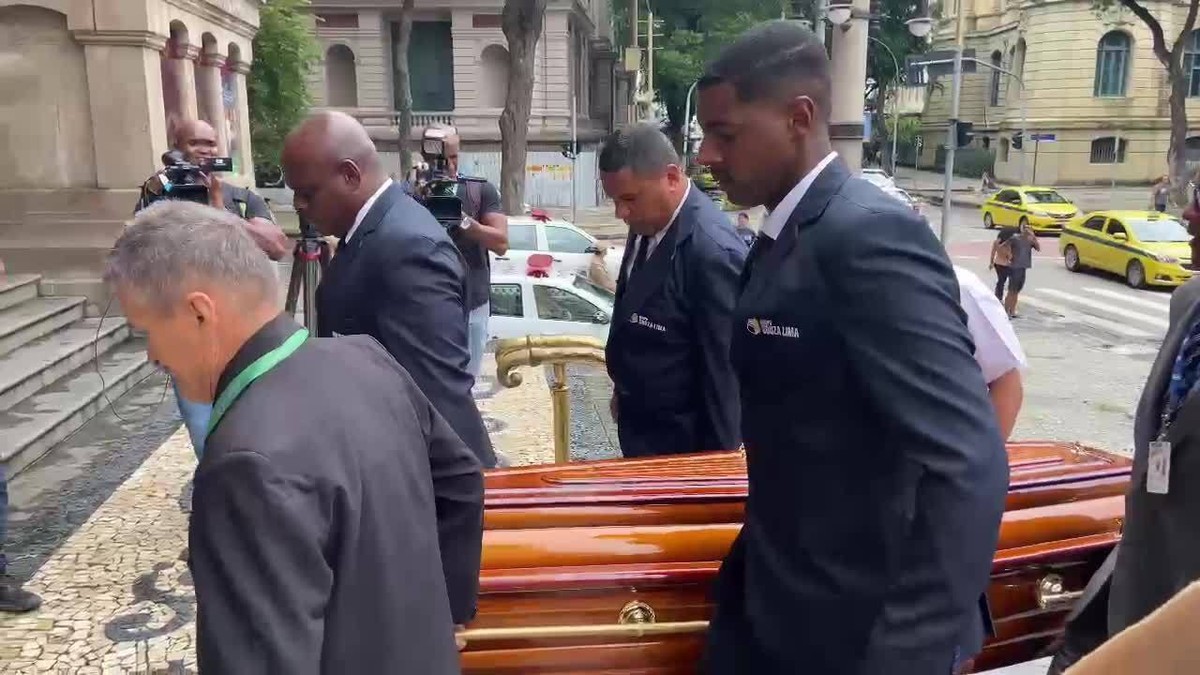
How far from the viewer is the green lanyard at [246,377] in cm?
132

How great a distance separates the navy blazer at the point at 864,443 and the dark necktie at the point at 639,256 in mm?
1266

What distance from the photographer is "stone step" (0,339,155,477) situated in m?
5.37

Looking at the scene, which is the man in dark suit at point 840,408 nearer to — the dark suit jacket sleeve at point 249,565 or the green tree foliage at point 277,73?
the dark suit jacket sleeve at point 249,565

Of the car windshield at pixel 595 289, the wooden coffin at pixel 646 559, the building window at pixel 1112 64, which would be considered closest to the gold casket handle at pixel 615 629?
the wooden coffin at pixel 646 559

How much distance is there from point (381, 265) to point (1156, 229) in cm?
1702

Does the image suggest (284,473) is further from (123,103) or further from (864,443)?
(123,103)

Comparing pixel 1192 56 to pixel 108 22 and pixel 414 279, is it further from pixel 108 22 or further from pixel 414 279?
pixel 414 279

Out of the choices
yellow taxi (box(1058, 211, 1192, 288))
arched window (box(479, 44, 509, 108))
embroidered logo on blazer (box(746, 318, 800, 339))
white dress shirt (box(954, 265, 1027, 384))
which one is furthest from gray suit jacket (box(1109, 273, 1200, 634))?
arched window (box(479, 44, 509, 108))

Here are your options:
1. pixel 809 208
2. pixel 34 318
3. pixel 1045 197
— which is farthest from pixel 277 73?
pixel 809 208

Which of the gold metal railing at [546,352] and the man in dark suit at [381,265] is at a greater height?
the man in dark suit at [381,265]

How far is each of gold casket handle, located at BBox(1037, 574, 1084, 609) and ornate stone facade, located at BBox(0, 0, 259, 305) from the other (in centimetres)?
825

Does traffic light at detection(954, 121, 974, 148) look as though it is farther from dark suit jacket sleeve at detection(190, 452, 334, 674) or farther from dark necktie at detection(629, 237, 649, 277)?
dark suit jacket sleeve at detection(190, 452, 334, 674)

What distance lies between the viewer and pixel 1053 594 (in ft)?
7.55

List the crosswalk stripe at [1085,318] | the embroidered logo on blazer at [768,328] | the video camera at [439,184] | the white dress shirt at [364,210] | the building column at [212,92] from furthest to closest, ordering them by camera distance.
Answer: the crosswalk stripe at [1085,318] → the building column at [212,92] → the video camera at [439,184] → the white dress shirt at [364,210] → the embroidered logo on blazer at [768,328]
